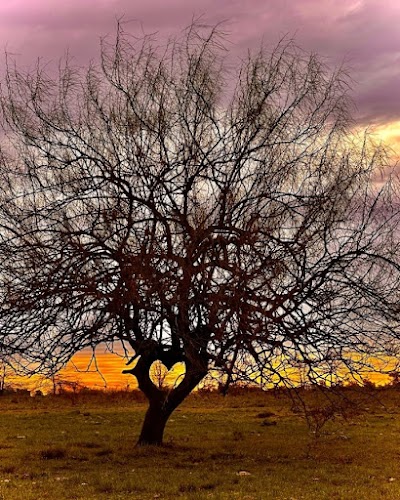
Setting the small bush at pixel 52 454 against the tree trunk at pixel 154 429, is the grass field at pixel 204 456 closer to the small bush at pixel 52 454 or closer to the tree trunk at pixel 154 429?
the small bush at pixel 52 454

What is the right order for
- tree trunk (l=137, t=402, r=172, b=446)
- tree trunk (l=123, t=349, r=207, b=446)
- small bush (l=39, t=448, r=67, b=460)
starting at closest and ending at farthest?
tree trunk (l=123, t=349, r=207, b=446), small bush (l=39, t=448, r=67, b=460), tree trunk (l=137, t=402, r=172, b=446)

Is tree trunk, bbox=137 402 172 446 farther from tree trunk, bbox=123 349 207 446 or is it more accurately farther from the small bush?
the small bush

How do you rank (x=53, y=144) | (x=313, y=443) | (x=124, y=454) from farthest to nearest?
(x=313, y=443)
(x=124, y=454)
(x=53, y=144)

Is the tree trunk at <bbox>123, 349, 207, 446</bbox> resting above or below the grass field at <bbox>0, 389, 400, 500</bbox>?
above

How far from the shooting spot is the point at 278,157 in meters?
12.8

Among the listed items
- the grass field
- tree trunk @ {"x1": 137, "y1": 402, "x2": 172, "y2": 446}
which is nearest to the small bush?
the grass field

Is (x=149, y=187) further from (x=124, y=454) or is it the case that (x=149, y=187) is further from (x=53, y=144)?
(x=124, y=454)

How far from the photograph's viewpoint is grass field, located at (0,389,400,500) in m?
11.7

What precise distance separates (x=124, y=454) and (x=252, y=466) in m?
3.09

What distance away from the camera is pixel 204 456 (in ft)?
50.4

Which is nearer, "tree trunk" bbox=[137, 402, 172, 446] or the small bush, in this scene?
the small bush

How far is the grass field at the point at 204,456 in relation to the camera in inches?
462

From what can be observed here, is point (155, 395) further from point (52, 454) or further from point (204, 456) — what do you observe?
point (52, 454)

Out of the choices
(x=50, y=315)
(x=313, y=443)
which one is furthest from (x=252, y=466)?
(x=50, y=315)
